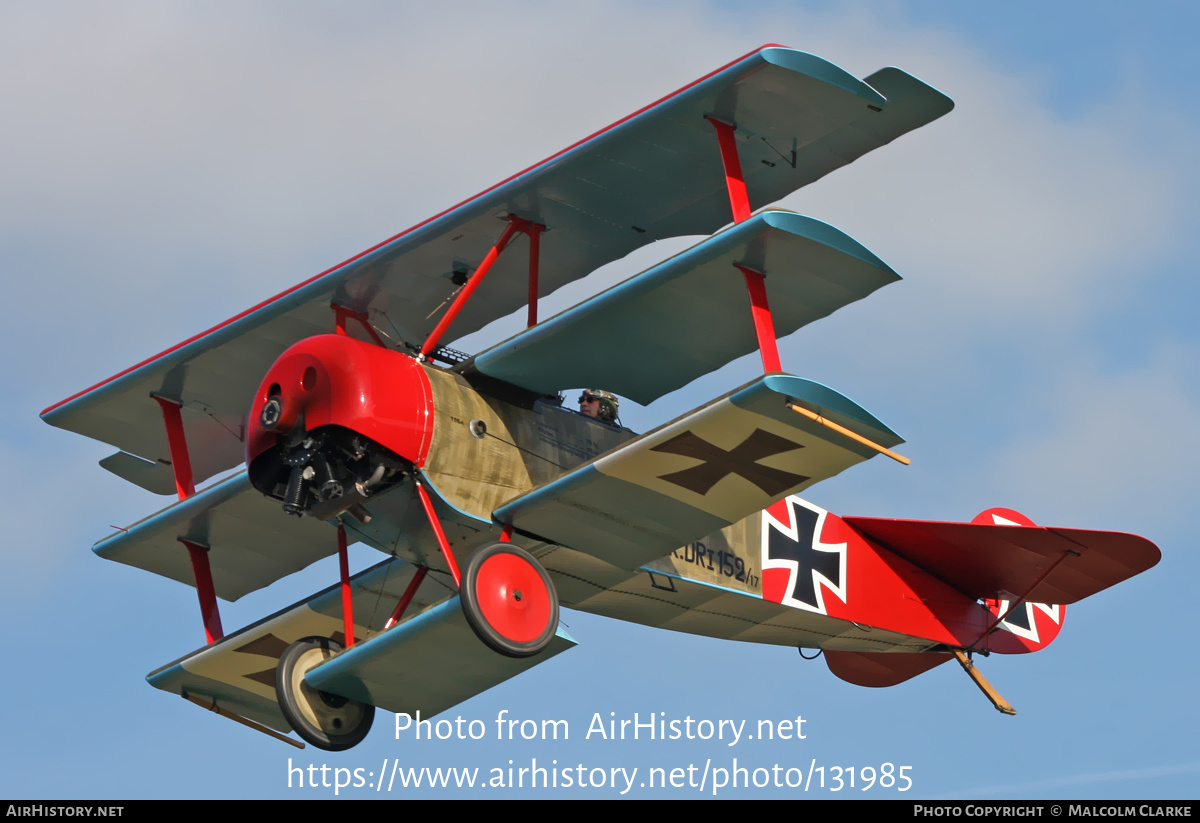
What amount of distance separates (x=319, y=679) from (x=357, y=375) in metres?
2.47

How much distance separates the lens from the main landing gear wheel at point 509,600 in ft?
41.3

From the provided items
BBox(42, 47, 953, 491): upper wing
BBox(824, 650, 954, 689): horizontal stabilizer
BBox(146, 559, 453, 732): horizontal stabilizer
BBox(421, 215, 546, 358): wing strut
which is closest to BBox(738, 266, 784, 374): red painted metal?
BBox(42, 47, 953, 491): upper wing

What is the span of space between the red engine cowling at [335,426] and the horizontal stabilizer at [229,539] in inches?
77.5

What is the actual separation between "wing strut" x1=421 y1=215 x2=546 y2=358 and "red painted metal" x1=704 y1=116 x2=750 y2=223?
1601 mm

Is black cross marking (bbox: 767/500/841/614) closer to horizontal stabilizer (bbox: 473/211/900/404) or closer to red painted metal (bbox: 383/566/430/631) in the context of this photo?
horizontal stabilizer (bbox: 473/211/900/404)

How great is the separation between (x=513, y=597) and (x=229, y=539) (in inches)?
150

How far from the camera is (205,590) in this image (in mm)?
15539

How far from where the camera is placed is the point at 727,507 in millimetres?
13156

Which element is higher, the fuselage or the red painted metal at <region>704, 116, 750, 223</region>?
the red painted metal at <region>704, 116, 750, 223</region>

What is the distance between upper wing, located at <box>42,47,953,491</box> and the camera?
43.2 ft

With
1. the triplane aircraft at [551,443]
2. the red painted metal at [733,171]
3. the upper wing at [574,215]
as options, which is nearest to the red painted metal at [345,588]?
the triplane aircraft at [551,443]

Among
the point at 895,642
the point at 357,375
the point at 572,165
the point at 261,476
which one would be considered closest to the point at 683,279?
the point at 572,165

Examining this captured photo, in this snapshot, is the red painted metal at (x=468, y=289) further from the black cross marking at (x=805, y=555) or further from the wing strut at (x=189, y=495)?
the black cross marking at (x=805, y=555)

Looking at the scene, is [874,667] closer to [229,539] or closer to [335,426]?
[229,539]
